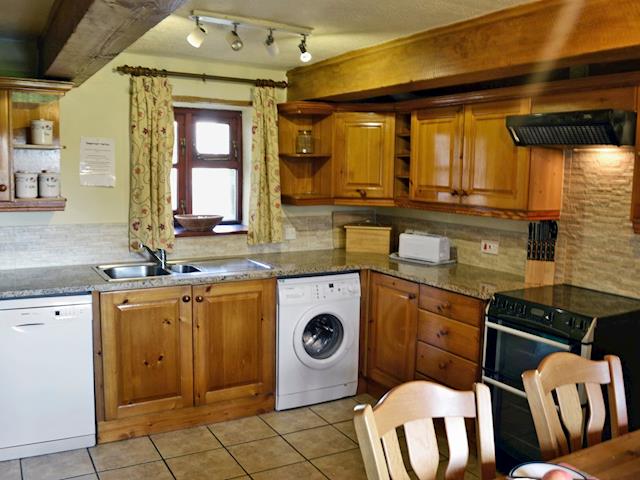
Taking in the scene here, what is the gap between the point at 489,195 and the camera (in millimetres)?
3627

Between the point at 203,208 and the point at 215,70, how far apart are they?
0.99 metres

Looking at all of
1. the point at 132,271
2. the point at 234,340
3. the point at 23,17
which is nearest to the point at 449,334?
the point at 234,340

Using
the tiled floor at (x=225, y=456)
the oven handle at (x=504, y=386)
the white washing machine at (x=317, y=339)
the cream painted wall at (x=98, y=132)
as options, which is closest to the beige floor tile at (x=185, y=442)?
the tiled floor at (x=225, y=456)

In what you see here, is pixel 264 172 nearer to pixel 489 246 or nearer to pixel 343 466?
pixel 489 246

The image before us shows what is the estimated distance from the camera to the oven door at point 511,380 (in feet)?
9.89

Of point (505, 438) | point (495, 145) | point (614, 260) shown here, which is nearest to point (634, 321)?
point (614, 260)

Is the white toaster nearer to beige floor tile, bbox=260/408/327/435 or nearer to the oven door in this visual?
the oven door

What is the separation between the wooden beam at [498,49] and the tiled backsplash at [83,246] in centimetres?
130

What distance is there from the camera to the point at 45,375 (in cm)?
326

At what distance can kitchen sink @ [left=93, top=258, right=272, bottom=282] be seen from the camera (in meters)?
3.94

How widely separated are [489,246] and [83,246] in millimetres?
2603

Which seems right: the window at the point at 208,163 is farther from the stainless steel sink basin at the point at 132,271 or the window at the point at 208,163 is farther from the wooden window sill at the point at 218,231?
the stainless steel sink basin at the point at 132,271

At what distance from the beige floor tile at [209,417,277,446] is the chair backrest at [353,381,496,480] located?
2.10 m

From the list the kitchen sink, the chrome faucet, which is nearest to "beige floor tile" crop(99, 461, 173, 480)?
the kitchen sink
